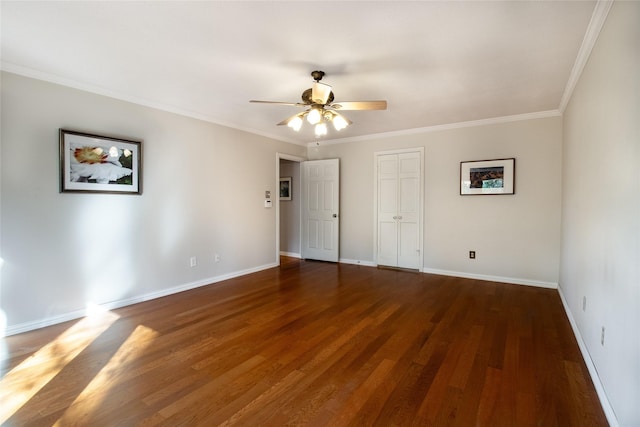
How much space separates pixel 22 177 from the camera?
9.24 ft

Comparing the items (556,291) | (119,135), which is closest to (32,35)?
(119,135)

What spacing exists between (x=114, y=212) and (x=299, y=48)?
2.75 m

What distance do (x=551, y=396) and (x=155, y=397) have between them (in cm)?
249

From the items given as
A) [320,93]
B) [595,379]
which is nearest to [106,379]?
[320,93]

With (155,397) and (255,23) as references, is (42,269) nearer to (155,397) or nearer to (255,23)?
(155,397)

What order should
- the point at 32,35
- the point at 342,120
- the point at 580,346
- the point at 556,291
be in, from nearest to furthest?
1. the point at 32,35
2. the point at 580,346
3. the point at 342,120
4. the point at 556,291

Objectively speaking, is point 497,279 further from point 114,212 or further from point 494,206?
point 114,212

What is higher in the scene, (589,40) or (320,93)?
(589,40)

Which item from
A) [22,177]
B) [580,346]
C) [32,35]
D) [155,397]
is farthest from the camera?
[22,177]

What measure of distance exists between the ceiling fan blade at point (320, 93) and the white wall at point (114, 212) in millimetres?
2254

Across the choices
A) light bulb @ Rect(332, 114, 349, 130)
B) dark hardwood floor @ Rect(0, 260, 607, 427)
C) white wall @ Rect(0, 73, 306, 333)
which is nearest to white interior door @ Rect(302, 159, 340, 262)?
white wall @ Rect(0, 73, 306, 333)

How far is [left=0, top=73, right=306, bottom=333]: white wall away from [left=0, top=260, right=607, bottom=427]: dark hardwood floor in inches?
13.9

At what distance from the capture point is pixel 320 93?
2.72m

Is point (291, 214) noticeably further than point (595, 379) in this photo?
Yes
